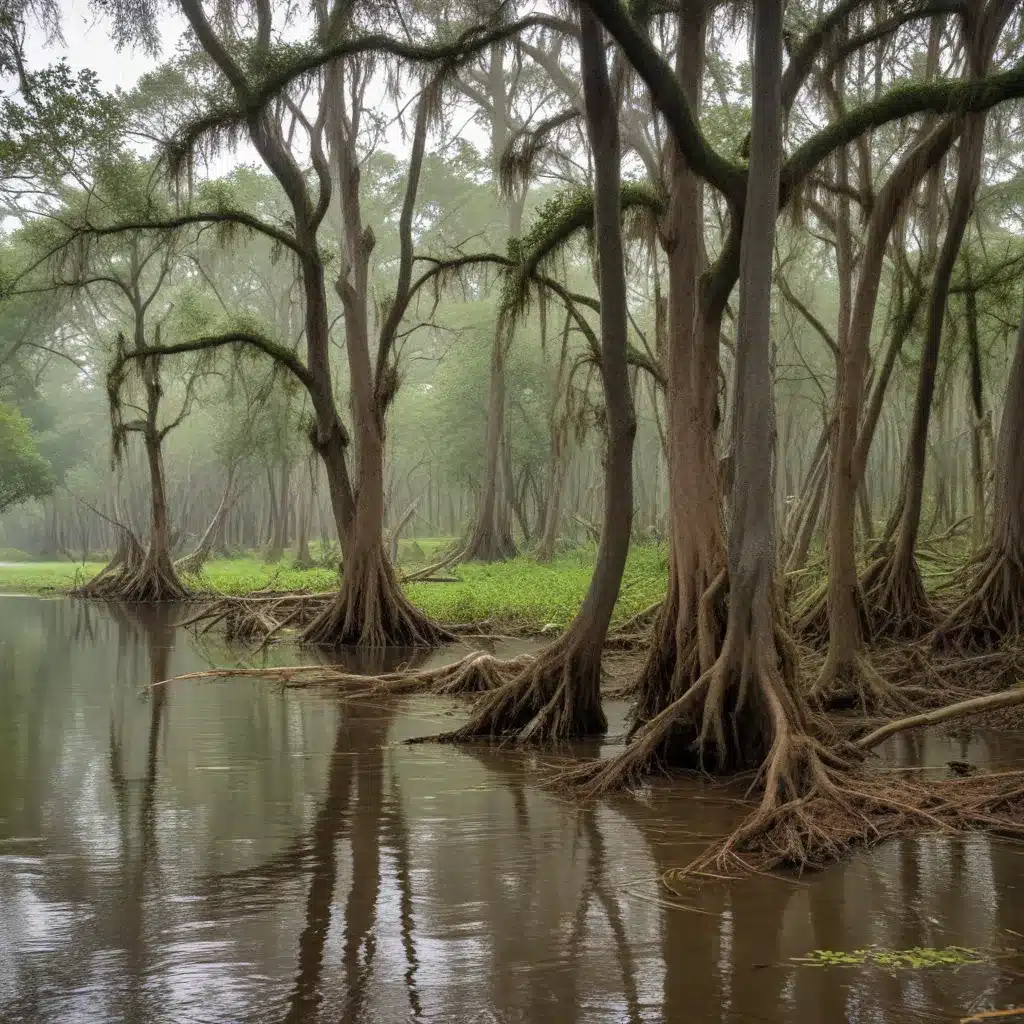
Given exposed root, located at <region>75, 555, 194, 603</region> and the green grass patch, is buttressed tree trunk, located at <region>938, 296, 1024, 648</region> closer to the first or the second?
exposed root, located at <region>75, 555, 194, 603</region>

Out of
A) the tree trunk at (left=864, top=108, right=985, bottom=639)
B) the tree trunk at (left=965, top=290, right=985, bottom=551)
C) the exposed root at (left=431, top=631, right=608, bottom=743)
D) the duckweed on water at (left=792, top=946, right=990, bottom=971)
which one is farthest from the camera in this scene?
the tree trunk at (left=965, top=290, right=985, bottom=551)

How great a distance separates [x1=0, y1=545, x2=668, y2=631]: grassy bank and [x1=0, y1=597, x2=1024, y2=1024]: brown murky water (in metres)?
8.21

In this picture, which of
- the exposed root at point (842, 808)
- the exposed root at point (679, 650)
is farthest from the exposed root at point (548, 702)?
the exposed root at point (842, 808)

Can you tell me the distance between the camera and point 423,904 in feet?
14.1

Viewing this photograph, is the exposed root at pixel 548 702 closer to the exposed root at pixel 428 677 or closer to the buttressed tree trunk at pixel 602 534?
the buttressed tree trunk at pixel 602 534

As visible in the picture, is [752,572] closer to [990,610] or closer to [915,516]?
[990,610]

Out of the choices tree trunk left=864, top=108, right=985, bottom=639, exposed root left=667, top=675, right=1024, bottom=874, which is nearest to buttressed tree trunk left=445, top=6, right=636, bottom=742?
exposed root left=667, top=675, right=1024, bottom=874

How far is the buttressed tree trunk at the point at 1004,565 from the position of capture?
33.9ft

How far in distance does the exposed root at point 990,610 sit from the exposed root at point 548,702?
4.25 meters

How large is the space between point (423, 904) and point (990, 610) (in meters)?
7.73

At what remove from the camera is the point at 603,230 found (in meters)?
7.93

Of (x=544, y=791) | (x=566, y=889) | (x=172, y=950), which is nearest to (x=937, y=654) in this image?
(x=544, y=791)

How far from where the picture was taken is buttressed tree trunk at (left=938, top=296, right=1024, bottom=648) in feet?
33.9

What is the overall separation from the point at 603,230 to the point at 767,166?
60.1 inches
